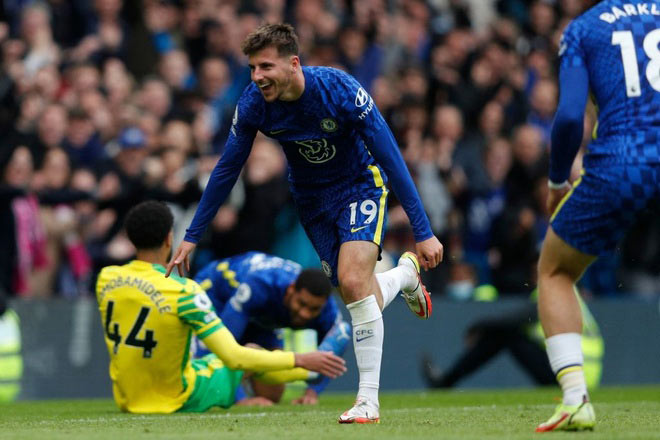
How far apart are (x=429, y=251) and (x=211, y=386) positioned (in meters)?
2.52

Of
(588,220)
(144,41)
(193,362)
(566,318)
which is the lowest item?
(193,362)

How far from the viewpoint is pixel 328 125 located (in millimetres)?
7402

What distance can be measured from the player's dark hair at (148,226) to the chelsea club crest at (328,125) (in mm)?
1546

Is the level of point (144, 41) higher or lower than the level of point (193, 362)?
higher

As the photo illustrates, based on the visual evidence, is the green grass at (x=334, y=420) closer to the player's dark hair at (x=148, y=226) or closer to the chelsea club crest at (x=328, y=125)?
the player's dark hair at (x=148, y=226)

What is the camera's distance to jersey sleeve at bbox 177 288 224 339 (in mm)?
7984

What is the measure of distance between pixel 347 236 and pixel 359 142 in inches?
25.7

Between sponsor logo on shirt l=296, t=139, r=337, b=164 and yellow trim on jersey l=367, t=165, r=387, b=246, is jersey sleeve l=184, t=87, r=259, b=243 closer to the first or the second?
sponsor logo on shirt l=296, t=139, r=337, b=164

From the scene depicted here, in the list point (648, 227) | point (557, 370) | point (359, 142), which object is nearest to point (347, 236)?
point (359, 142)

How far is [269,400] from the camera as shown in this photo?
10.2 m

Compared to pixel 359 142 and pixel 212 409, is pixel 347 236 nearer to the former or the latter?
pixel 359 142

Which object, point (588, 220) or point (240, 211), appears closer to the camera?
point (588, 220)

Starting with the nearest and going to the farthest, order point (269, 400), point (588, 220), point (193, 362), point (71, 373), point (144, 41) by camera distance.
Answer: point (588, 220), point (193, 362), point (269, 400), point (71, 373), point (144, 41)

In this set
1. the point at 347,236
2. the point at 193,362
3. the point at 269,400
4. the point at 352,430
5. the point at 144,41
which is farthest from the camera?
the point at 144,41
